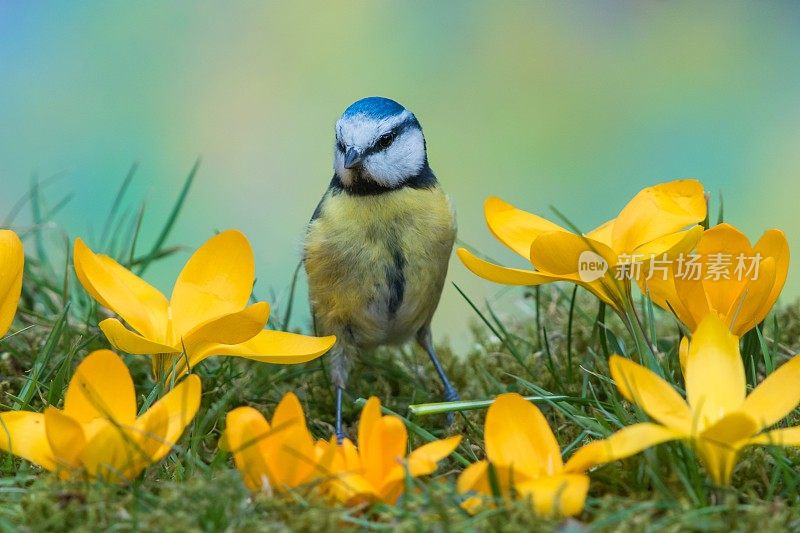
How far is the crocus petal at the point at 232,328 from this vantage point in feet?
4.83

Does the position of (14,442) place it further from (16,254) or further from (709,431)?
(709,431)

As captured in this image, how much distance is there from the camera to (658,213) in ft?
5.18

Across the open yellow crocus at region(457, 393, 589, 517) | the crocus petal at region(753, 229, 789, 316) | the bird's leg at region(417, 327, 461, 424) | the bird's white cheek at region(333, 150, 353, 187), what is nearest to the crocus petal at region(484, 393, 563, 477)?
the open yellow crocus at region(457, 393, 589, 517)

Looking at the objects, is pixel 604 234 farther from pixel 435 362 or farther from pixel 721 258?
pixel 435 362

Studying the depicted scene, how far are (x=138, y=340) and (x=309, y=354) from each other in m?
0.26

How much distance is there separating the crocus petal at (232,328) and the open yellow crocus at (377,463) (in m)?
0.25

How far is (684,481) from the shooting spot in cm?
132

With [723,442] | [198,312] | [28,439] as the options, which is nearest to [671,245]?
[723,442]

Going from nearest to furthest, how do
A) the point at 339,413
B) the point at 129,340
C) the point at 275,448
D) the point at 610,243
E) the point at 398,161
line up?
the point at 275,448, the point at 129,340, the point at 610,243, the point at 339,413, the point at 398,161

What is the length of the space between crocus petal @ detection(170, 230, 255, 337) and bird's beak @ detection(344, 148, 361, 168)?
63 cm

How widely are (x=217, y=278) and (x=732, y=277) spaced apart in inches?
31.9

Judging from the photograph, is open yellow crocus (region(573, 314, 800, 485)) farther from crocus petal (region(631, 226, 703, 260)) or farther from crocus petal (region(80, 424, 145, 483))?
crocus petal (region(80, 424, 145, 483))

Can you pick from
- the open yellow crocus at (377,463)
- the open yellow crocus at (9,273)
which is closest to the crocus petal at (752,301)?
the open yellow crocus at (377,463)

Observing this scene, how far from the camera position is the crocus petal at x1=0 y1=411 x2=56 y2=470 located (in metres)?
1.33
